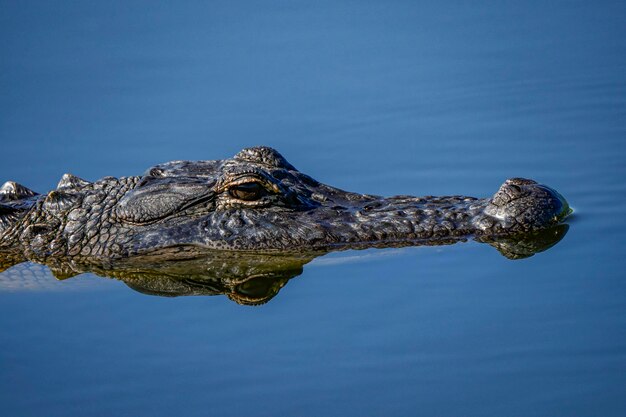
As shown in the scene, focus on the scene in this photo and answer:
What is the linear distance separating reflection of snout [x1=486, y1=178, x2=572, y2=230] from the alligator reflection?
130 millimetres

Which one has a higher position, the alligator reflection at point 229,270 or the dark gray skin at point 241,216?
the dark gray skin at point 241,216

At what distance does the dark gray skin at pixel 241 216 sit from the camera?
Answer: 11.0 m

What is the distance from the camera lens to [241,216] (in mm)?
11172

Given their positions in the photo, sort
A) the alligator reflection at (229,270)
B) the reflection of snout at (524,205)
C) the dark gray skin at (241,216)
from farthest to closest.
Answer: the dark gray skin at (241,216)
the reflection of snout at (524,205)
the alligator reflection at (229,270)

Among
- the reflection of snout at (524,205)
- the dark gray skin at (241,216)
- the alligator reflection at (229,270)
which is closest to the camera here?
the alligator reflection at (229,270)

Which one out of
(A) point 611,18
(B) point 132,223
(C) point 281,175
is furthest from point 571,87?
(B) point 132,223

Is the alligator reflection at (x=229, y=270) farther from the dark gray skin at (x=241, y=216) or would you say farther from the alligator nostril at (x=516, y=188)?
the alligator nostril at (x=516, y=188)

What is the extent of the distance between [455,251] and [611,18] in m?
9.06

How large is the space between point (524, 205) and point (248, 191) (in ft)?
7.95

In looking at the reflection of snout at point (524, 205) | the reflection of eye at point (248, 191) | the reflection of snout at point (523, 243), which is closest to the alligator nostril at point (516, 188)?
the reflection of snout at point (524, 205)

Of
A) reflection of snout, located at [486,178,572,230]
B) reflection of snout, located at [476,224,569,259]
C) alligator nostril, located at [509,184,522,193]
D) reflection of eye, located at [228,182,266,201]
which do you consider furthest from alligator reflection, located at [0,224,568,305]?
reflection of eye, located at [228,182,266,201]

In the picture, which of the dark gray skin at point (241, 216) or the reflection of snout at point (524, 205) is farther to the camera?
the dark gray skin at point (241, 216)

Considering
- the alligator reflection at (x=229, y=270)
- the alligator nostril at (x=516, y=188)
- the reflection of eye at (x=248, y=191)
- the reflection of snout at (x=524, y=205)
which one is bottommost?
the alligator reflection at (x=229, y=270)

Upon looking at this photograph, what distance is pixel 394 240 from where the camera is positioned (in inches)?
436
